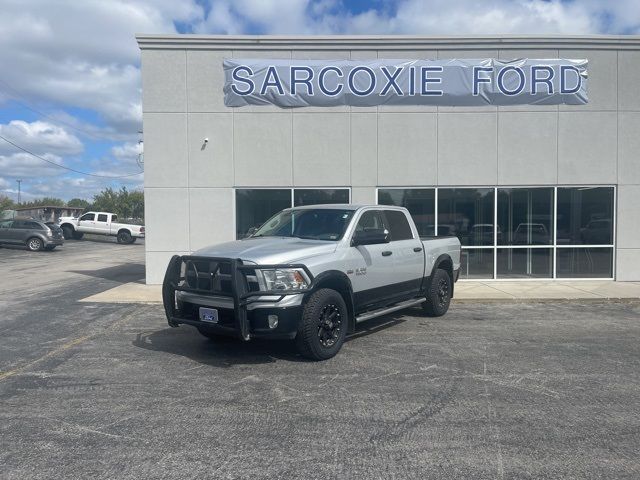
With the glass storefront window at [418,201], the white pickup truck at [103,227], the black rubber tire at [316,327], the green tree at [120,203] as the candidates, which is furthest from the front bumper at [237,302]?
the green tree at [120,203]

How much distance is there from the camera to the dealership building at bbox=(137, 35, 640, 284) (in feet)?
46.3

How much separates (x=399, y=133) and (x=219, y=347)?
8.76m

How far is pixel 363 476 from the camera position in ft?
12.5

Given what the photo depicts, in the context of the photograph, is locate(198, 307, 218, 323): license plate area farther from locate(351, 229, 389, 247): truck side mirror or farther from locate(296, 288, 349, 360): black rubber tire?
locate(351, 229, 389, 247): truck side mirror

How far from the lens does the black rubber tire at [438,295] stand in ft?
31.1

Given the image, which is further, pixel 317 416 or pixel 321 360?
pixel 321 360

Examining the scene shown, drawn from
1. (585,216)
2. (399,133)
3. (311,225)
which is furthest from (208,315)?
(585,216)

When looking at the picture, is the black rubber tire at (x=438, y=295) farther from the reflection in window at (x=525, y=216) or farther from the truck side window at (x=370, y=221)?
the reflection in window at (x=525, y=216)

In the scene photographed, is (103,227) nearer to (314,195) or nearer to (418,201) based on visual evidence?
(314,195)

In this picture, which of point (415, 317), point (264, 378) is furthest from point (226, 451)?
point (415, 317)

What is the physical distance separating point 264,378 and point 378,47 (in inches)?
424

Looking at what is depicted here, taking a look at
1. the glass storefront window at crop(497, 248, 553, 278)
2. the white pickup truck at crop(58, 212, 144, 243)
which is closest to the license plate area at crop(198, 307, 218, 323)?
the glass storefront window at crop(497, 248, 553, 278)

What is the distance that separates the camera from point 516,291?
12.8m

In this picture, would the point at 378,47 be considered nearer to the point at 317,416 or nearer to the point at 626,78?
the point at 626,78
